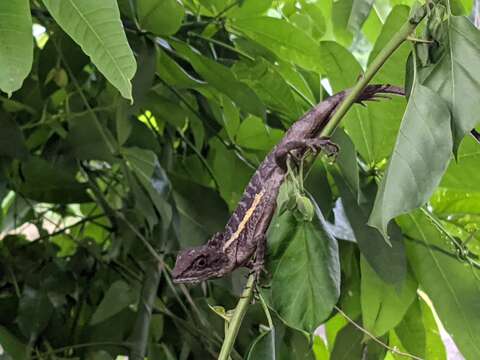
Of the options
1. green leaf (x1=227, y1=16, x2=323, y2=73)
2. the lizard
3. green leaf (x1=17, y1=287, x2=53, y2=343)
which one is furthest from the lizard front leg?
green leaf (x1=17, y1=287, x2=53, y2=343)

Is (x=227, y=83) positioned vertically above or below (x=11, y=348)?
above

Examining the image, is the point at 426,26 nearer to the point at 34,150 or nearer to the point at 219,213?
the point at 219,213

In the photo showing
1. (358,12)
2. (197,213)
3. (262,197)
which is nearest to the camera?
(262,197)

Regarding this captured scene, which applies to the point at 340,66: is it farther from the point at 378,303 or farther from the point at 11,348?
the point at 11,348

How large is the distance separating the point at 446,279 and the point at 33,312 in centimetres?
34

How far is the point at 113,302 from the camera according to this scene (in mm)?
594

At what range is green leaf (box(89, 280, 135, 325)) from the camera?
1.94 ft

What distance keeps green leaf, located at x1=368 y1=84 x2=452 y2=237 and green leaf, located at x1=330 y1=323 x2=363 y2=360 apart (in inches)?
12.0

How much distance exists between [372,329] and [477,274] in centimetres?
8

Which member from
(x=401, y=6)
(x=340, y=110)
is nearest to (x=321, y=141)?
(x=340, y=110)

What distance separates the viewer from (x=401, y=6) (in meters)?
0.43

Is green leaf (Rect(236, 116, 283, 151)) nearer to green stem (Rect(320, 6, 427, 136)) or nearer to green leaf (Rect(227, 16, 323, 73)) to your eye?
green leaf (Rect(227, 16, 323, 73))

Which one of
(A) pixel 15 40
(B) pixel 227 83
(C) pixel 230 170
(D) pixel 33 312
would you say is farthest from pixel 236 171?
(A) pixel 15 40

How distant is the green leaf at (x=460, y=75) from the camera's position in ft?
0.96
